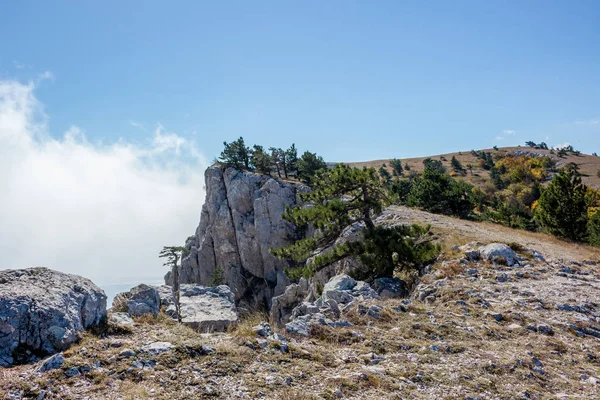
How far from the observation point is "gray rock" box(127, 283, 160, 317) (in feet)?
36.9

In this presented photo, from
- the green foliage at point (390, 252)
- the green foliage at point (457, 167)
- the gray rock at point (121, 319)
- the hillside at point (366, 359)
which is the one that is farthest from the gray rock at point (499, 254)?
the green foliage at point (457, 167)

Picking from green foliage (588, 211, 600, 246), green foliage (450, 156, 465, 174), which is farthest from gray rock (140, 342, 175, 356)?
green foliage (450, 156, 465, 174)

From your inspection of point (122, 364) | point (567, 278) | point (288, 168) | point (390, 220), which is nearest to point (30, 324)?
point (122, 364)

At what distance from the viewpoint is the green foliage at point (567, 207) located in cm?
3172

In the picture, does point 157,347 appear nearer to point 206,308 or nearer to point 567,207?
point 206,308

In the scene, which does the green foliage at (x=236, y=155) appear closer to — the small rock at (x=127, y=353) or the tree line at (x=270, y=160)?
the tree line at (x=270, y=160)

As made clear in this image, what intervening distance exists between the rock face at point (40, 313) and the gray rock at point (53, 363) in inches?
30.2

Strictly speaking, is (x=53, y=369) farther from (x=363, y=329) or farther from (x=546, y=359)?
(x=546, y=359)

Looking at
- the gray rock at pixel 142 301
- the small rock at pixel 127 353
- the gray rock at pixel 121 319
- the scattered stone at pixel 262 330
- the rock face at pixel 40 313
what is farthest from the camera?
the gray rock at pixel 142 301

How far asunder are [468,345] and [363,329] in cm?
275

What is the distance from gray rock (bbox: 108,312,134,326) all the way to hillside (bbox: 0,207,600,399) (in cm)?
31

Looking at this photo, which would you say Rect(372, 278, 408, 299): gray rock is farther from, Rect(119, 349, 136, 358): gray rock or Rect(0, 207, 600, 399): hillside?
Rect(119, 349, 136, 358): gray rock

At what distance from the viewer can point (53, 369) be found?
6285 millimetres

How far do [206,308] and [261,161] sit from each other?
5284 centimetres
